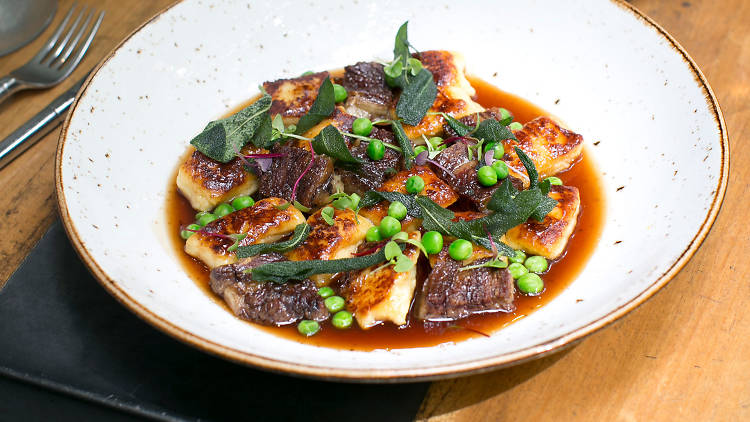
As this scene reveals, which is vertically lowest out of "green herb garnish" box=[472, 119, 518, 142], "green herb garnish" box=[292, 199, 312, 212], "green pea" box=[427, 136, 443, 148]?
"green herb garnish" box=[292, 199, 312, 212]

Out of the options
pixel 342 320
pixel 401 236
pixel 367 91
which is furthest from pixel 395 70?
pixel 342 320

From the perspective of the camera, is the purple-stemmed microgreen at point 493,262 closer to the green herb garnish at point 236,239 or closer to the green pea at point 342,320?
the green pea at point 342,320

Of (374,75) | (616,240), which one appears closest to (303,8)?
(374,75)

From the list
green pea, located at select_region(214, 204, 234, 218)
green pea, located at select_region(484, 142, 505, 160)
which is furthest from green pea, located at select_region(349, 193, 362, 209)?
green pea, located at select_region(484, 142, 505, 160)

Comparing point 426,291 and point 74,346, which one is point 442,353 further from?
point 74,346

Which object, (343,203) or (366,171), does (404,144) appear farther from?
(343,203)

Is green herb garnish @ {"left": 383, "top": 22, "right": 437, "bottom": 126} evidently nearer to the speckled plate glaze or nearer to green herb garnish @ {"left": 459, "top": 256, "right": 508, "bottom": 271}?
the speckled plate glaze

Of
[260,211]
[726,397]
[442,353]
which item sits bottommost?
[726,397]
